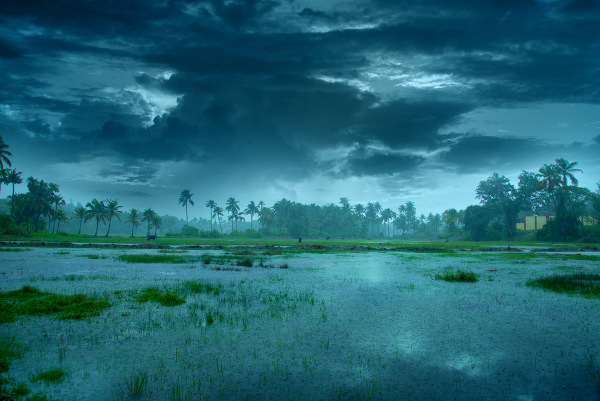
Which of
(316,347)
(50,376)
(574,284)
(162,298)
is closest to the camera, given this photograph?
(50,376)

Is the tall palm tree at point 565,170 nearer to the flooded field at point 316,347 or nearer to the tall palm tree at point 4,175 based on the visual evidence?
the flooded field at point 316,347

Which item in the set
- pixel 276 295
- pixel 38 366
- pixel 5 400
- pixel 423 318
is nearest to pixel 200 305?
pixel 276 295

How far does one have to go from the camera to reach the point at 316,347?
6754mm

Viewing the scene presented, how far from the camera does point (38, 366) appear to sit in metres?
5.76

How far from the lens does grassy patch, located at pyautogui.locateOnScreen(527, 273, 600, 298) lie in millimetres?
12059

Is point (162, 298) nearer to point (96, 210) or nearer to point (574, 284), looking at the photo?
point (574, 284)

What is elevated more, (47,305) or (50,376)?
(47,305)

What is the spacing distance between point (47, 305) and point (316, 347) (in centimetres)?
837

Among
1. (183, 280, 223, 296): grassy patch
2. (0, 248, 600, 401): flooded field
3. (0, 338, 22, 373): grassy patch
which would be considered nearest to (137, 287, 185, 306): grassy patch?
(0, 248, 600, 401): flooded field

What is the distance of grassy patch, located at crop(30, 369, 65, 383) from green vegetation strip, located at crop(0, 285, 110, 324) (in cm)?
347

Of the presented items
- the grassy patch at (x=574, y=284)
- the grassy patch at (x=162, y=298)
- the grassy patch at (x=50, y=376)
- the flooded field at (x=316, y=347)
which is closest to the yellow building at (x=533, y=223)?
the grassy patch at (x=574, y=284)

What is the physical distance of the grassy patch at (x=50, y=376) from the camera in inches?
207

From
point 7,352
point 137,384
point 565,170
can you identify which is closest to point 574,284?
point 137,384

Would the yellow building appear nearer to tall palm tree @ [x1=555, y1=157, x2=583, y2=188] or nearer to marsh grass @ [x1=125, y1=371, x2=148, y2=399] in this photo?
tall palm tree @ [x1=555, y1=157, x2=583, y2=188]
